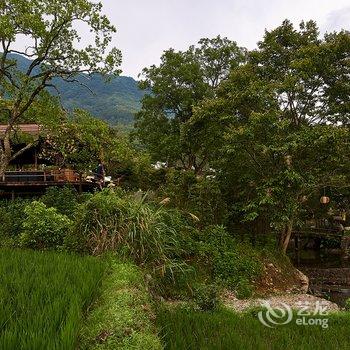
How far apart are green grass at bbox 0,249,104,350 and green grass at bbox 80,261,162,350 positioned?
192mm

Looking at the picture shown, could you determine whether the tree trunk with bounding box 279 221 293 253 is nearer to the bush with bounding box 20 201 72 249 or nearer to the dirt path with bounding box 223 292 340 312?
the dirt path with bounding box 223 292 340 312

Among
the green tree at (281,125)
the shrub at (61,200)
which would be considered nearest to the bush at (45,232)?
the shrub at (61,200)

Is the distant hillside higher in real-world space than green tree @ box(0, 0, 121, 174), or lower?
higher

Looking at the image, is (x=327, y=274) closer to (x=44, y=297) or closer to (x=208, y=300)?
(x=208, y=300)

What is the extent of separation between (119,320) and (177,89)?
24844 mm

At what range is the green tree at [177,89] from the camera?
2775cm

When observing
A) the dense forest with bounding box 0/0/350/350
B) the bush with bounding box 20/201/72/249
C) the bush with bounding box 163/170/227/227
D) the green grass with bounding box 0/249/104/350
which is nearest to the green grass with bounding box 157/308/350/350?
the dense forest with bounding box 0/0/350/350

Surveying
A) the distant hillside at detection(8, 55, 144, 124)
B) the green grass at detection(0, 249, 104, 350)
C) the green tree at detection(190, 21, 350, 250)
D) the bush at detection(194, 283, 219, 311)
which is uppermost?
the distant hillside at detection(8, 55, 144, 124)

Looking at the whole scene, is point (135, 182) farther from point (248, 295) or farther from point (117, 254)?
point (117, 254)

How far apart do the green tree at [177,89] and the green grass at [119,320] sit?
21375 mm

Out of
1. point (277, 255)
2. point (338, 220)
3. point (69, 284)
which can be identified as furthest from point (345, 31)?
point (338, 220)

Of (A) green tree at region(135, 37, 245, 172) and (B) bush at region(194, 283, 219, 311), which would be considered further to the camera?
(A) green tree at region(135, 37, 245, 172)

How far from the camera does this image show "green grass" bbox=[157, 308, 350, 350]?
5.04 meters

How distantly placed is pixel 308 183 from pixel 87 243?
9229 mm
